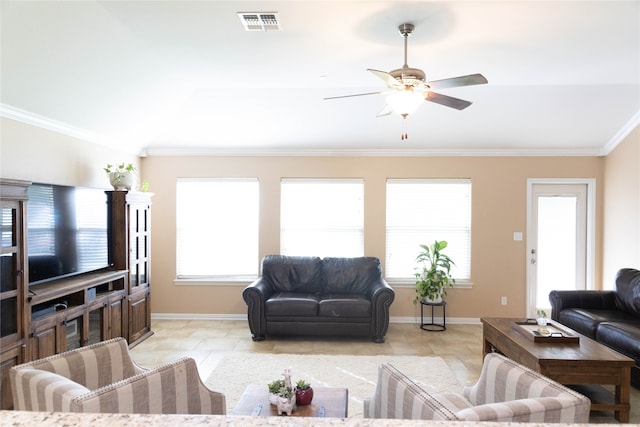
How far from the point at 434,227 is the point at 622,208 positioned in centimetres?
239

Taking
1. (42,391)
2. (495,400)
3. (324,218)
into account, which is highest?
(324,218)

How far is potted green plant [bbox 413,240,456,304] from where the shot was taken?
5473 mm

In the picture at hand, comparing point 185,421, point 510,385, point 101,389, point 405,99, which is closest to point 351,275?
point 405,99

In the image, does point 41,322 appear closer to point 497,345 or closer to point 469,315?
point 497,345

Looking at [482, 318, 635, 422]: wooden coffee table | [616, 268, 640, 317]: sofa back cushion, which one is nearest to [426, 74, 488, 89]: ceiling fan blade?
[482, 318, 635, 422]: wooden coffee table

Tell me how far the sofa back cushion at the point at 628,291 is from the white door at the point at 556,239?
3.92 feet

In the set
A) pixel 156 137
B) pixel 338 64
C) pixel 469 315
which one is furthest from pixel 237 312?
pixel 338 64

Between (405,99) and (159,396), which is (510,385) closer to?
(159,396)

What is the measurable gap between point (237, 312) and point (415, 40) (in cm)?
437

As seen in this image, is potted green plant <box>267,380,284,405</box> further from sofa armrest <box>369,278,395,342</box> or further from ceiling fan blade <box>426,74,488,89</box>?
sofa armrest <box>369,278,395,342</box>

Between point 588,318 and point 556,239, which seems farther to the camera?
point 556,239

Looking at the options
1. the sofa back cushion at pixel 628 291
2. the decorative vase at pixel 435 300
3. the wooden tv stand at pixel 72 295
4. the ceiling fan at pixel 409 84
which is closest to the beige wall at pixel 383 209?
the decorative vase at pixel 435 300

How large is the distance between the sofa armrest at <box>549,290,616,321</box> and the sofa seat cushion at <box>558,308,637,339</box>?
75 mm

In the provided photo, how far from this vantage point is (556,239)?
5879 mm
